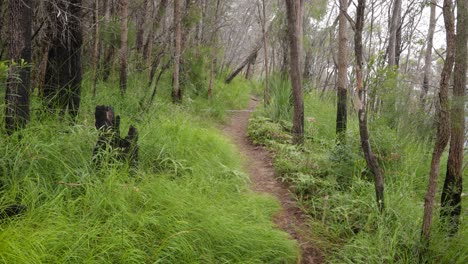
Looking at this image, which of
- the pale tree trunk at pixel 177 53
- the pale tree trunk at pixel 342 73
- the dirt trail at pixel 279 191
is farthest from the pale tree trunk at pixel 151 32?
the pale tree trunk at pixel 342 73

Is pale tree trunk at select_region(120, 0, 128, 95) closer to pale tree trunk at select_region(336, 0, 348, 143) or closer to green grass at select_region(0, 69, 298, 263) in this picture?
green grass at select_region(0, 69, 298, 263)

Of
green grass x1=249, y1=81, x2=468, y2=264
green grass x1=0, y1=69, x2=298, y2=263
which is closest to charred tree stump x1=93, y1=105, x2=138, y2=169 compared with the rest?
green grass x1=0, y1=69, x2=298, y2=263

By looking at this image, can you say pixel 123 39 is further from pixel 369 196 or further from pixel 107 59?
pixel 369 196

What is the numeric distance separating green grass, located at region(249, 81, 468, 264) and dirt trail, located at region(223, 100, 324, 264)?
→ 0.41ft

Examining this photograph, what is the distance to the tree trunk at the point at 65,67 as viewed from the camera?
483cm

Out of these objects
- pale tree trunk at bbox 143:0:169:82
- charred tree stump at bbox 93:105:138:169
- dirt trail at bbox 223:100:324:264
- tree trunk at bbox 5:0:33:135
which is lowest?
dirt trail at bbox 223:100:324:264

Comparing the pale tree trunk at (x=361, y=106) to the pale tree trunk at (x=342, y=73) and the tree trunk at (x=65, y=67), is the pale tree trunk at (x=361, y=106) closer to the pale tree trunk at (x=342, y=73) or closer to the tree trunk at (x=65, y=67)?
the pale tree trunk at (x=342, y=73)

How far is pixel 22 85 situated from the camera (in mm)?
3580

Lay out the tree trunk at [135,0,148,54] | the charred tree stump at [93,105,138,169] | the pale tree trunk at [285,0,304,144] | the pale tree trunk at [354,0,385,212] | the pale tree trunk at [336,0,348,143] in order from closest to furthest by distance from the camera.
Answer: the pale tree trunk at [354,0,385,212], the charred tree stump at [93,105,138,169], the pale tree trunk at [336,0,348,143], the pale tree trunk at [285,0,304,144], the tree trunk at [135,0,148,54]

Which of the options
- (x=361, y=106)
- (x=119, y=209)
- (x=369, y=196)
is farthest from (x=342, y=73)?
(x=119, y=209)

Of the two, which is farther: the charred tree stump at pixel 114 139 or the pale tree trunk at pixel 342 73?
the pale tree trunk at pixel 342 73

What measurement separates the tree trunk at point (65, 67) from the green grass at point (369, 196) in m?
3.23

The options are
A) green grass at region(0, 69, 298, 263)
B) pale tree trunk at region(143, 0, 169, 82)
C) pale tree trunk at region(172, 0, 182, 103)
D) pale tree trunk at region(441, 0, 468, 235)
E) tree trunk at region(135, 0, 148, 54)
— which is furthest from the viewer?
tree trunk at region(135, 0, 148, 54)

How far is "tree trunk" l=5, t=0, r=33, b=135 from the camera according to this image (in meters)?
3.53
